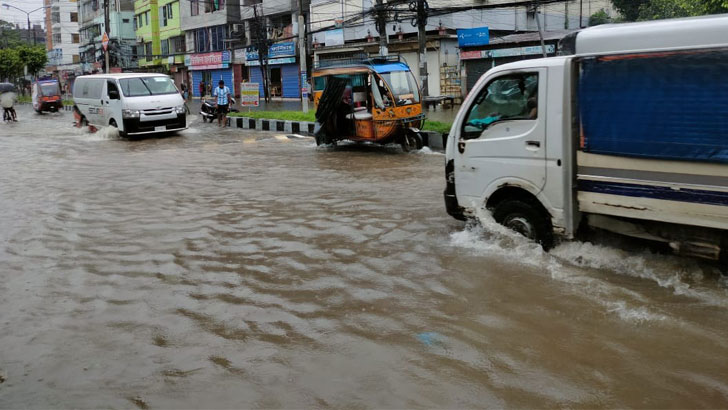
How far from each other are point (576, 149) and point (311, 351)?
9.45ft

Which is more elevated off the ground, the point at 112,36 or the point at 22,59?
the point at 112,36

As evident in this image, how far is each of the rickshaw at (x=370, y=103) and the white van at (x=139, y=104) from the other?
5.74 metres

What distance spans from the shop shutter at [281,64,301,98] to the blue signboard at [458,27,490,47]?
46.3 feet

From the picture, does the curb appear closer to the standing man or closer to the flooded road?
the standing man

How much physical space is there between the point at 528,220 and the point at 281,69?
126ft

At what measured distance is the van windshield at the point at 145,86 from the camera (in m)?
18.5

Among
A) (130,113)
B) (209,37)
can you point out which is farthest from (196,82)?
(130,113)

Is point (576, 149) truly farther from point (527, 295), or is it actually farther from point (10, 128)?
point (10, 128)

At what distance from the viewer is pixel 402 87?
549 inches

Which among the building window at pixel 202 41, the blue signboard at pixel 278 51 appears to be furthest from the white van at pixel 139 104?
the building window at pixel 202 41

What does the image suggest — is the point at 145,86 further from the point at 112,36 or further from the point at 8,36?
the point at 8,36

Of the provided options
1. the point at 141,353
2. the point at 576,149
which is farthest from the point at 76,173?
the point at 576,149

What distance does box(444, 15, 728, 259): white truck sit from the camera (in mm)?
4781

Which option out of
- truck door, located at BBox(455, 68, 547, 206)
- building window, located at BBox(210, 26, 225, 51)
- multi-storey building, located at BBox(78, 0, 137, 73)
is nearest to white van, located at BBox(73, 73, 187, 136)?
truck door, located at BBox(455, 68, 547, 206)
